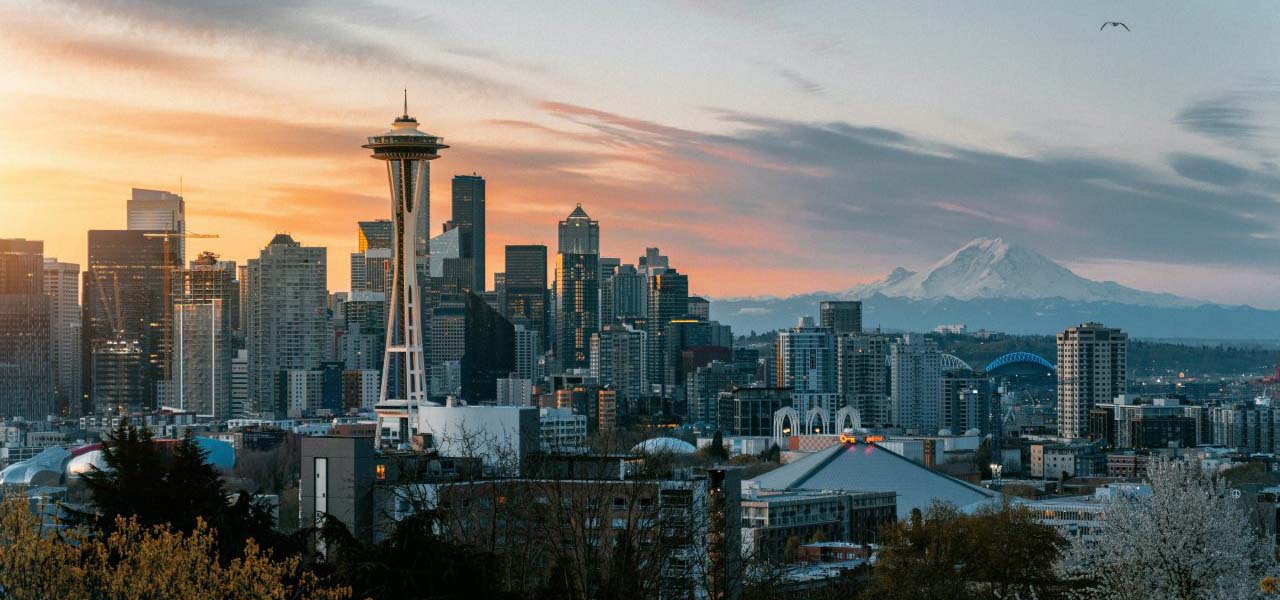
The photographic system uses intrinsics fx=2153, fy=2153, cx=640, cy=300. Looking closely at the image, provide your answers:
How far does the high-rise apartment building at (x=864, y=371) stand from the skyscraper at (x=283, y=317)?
38.8 metres

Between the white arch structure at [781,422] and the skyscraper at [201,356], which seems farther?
the skyscraper at [201,356]

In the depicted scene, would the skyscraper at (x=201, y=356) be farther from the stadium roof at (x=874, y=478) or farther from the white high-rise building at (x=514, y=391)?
the stadium roof at (x=874, y=478)

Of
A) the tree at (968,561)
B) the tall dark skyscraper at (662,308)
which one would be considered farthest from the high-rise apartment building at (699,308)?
the tree at (968,561)

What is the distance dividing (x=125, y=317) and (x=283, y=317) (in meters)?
11.7

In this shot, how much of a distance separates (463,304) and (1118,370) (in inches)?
2408

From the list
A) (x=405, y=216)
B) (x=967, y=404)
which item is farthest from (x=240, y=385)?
(x=405, y=216)

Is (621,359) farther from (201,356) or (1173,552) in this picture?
(1173,552)

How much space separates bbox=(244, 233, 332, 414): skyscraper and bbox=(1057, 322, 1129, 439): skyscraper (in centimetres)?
5523

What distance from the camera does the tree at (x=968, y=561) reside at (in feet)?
112

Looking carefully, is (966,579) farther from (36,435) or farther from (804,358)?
(804,358)

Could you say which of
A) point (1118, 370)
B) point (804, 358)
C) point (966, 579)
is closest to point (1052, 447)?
point (1118, 370)

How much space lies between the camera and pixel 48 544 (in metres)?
19.0

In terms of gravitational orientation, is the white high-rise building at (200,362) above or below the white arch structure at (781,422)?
above

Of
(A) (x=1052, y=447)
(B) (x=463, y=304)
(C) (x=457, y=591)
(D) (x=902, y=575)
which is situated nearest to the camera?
(C) (x=457, y=591)
